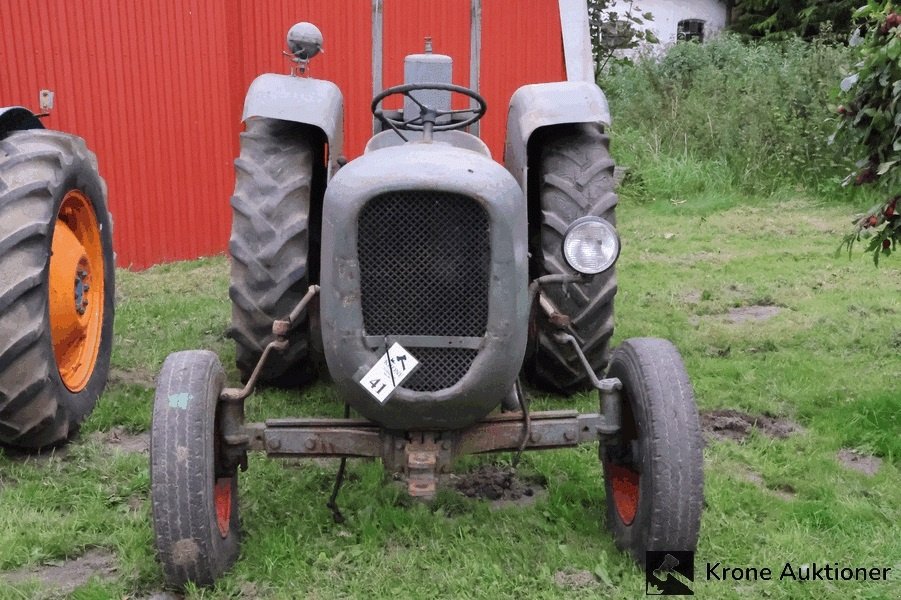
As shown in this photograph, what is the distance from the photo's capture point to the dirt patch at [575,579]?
2.88 meters

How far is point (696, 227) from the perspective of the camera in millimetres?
8977

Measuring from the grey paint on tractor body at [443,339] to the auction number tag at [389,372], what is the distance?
30 mm

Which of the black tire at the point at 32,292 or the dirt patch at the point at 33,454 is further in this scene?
the dirt patch at the point at 33,454

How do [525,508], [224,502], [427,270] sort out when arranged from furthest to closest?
[525,508], [224,502], [427,270]

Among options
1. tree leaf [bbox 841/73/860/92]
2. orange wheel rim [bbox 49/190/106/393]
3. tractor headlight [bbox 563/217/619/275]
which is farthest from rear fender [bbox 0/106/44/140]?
tree leaf [bbox 841/73/860/92]

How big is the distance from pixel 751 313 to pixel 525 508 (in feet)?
10.7

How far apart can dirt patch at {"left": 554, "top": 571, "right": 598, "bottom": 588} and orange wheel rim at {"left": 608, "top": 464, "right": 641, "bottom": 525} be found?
242 millimetres

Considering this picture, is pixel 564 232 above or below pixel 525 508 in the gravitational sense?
above

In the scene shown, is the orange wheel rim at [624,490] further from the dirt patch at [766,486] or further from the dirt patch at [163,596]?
the dirt patch at [163,596]

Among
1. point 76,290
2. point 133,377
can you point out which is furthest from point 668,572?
point 133,377

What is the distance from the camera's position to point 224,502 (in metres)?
3.08

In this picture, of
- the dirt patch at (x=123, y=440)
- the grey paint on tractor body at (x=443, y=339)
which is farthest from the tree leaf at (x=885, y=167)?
the dirt patch at (x=123, y=440)

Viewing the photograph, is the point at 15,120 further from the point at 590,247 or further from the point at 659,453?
the point at 659,453

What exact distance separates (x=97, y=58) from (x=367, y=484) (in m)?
5.04
